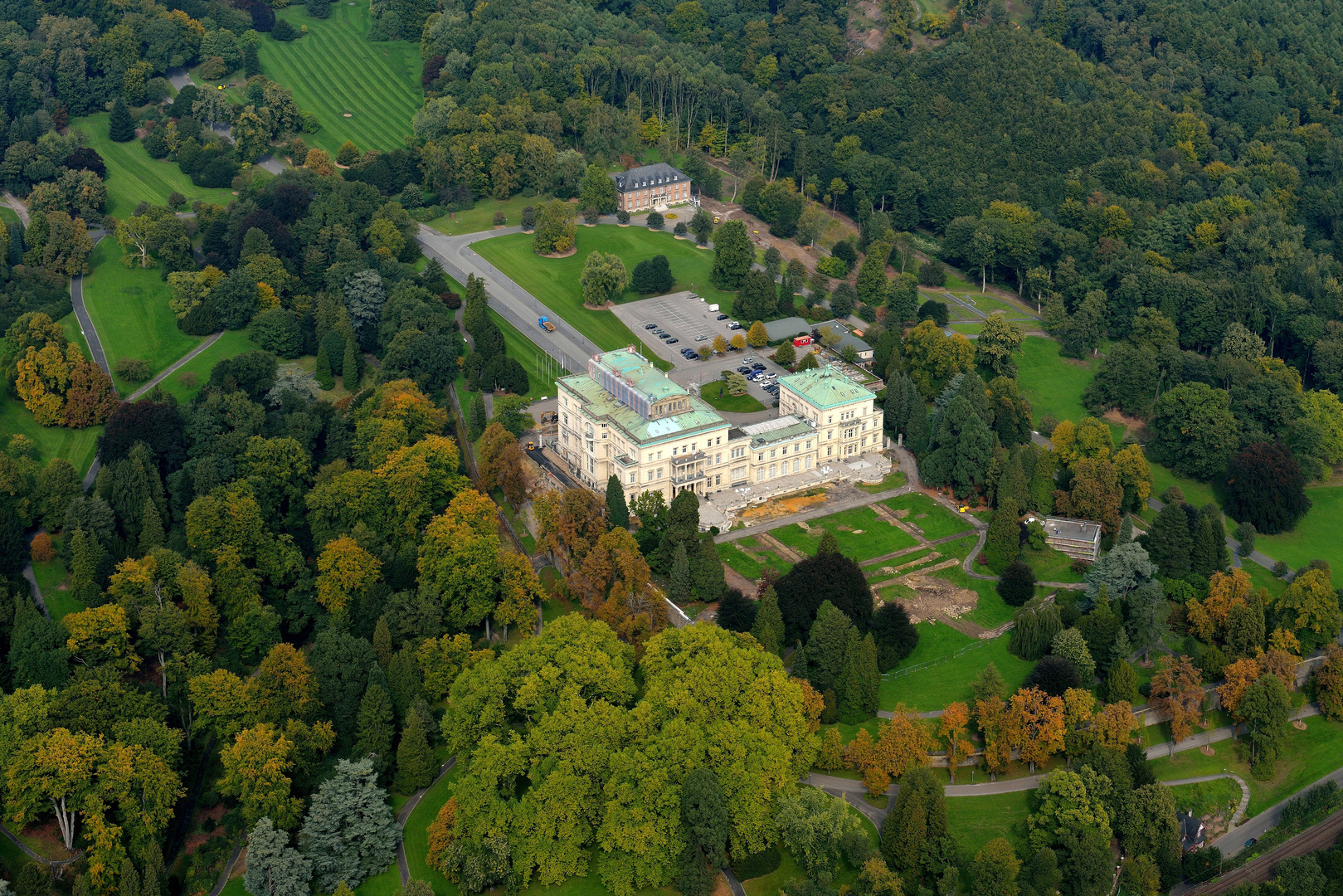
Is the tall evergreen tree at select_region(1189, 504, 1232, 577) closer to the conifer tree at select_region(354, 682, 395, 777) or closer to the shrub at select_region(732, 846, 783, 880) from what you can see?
the shrub at select_region(732, 846, 783, 880)

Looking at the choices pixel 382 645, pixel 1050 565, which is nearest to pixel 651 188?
pixel 1050 565

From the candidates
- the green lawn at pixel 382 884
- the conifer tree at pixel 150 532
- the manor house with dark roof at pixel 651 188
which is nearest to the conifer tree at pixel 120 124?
the manor house with dark roof at pixel 651 188

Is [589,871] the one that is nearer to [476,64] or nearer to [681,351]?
[681,351]

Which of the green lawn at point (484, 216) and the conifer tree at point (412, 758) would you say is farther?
the green lawn at point (484, 216)

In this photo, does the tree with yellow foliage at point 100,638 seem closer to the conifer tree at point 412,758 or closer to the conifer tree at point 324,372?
the conifer tree at point 412,758

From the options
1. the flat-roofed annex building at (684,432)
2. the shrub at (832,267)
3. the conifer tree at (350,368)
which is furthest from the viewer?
the shrub at (832,267)

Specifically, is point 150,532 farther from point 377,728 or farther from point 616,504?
point 616,504
